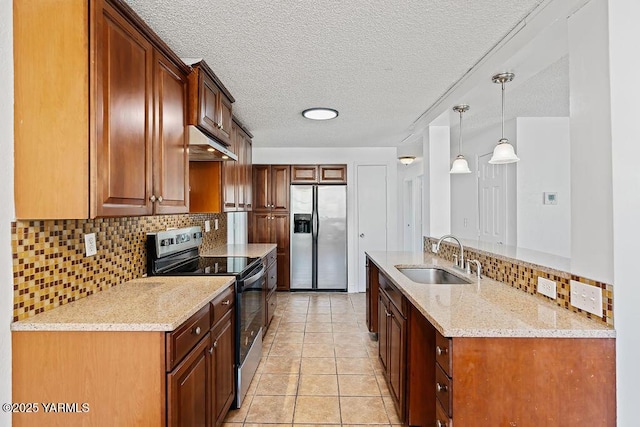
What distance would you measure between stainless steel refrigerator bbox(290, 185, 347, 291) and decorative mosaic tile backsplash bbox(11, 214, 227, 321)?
318 cm

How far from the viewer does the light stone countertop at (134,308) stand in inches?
52.1

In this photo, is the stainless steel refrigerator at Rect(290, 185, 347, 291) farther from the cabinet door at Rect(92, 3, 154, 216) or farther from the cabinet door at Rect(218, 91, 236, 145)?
the cabinet door at Rect(92, 3, 154, 216)

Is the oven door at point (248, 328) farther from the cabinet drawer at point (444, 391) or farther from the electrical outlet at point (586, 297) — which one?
the electrical outlet at point (586, 297)

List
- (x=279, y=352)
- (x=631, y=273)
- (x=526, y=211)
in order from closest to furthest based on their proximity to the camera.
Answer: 1. (x=631, y=273)
2. (x=279, y=352)
3. (x=526, y=211)

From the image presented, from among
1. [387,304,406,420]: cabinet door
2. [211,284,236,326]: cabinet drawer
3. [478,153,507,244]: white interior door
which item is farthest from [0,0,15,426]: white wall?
[478,153,507,244]: white interior door

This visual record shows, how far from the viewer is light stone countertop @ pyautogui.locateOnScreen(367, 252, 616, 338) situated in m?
1.31

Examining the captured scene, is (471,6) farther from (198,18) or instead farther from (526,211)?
(526,211)

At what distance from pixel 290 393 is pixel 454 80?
8.44ft

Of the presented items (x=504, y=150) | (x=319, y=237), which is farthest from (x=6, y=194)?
(x=319, y=237)

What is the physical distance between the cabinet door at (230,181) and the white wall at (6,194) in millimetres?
1919

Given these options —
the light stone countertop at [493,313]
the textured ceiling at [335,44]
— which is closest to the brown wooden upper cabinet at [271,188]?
the textured ceiling at [335,44]

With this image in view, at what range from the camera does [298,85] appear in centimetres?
270

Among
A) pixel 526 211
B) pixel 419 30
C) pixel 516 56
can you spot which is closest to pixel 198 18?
pixel 419 30

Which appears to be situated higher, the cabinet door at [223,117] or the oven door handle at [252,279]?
the cabinet door at [223,117]
